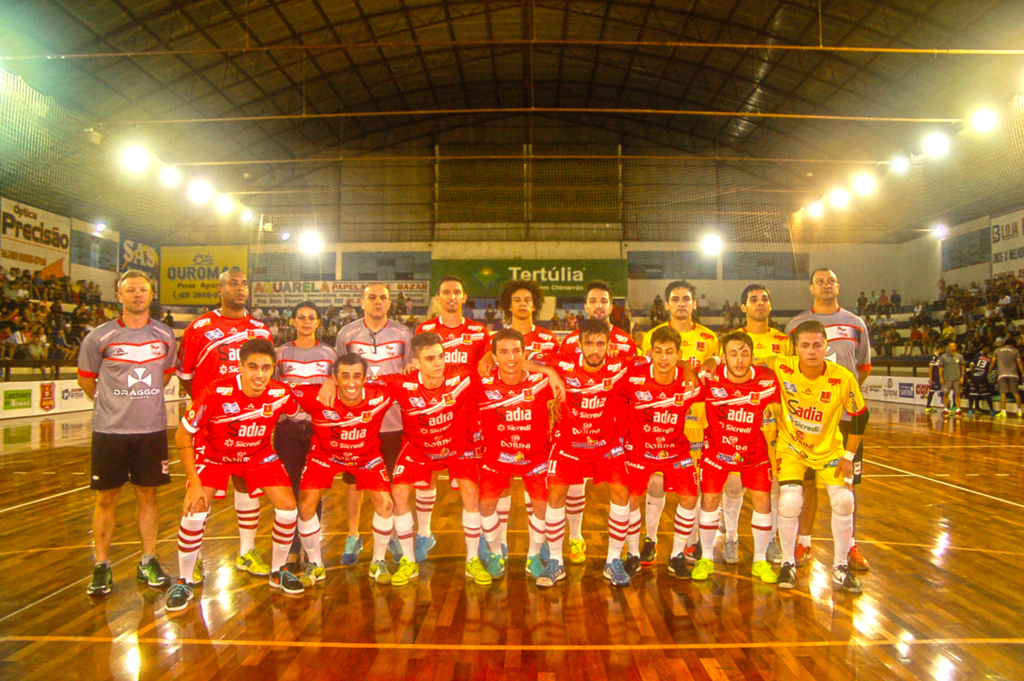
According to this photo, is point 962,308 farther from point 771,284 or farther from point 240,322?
point 240,322

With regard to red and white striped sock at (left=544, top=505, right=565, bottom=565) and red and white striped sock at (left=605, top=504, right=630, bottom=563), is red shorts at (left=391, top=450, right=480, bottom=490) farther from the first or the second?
red and white striped sock at (left=605, top=504, right=630, bottom=563)

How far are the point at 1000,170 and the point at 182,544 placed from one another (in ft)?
81.8

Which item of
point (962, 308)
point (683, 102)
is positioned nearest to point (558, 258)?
point (683, 102)

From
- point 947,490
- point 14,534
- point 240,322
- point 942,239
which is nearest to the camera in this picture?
point 240,322

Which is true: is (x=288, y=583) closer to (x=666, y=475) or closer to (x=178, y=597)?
(x=178, y=597)

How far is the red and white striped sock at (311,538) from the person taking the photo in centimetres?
449

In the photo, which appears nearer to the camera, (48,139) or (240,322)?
(240,322)

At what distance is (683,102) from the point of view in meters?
26.7

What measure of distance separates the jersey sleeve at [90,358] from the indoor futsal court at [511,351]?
3 cm

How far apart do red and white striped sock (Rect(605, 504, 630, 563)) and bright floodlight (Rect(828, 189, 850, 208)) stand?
26698 mm

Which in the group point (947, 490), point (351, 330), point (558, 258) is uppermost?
point (558, 258)

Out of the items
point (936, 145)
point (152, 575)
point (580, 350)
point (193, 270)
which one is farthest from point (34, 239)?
point (936, 145)

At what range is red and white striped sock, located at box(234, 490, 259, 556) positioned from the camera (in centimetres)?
446

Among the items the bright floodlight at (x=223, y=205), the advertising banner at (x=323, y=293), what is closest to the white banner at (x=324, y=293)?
the advertising banner at (x=323, y=293)
